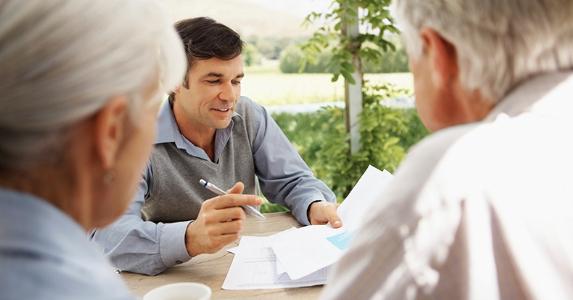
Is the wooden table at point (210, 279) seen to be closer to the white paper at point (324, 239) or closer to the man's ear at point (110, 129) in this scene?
the white paper at point (324, 239)

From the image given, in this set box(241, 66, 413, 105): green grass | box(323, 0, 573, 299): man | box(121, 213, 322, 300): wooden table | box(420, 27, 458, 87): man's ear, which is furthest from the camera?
box(241, 66, 413, 105): green grass

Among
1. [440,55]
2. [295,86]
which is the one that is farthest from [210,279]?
[295,86]

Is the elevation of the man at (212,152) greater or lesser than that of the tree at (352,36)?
lesser

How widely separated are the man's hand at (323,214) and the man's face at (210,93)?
482mm

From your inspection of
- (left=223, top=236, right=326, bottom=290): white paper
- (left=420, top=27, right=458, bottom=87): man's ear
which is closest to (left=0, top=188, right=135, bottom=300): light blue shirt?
(left=420, top=27, right=458, bottom=87): man's ear

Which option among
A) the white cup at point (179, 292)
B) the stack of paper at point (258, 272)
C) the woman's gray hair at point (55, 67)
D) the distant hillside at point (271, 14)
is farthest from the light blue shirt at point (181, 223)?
the distant hillside at point (271, 14)

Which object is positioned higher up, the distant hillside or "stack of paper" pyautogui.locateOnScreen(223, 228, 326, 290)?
the distant hillside

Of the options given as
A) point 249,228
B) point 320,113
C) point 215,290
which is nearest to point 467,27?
point 215,290

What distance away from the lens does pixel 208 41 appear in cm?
196

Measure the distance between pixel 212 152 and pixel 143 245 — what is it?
643 mm

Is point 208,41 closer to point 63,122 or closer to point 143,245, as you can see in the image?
point 143,245

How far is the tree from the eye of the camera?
122 inches

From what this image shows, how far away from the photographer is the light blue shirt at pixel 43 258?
598 mm

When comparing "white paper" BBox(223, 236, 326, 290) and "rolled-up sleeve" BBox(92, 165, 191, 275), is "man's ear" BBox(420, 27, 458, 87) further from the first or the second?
"rolled-up sleeve" BBox(92, 165, 191, 275)
